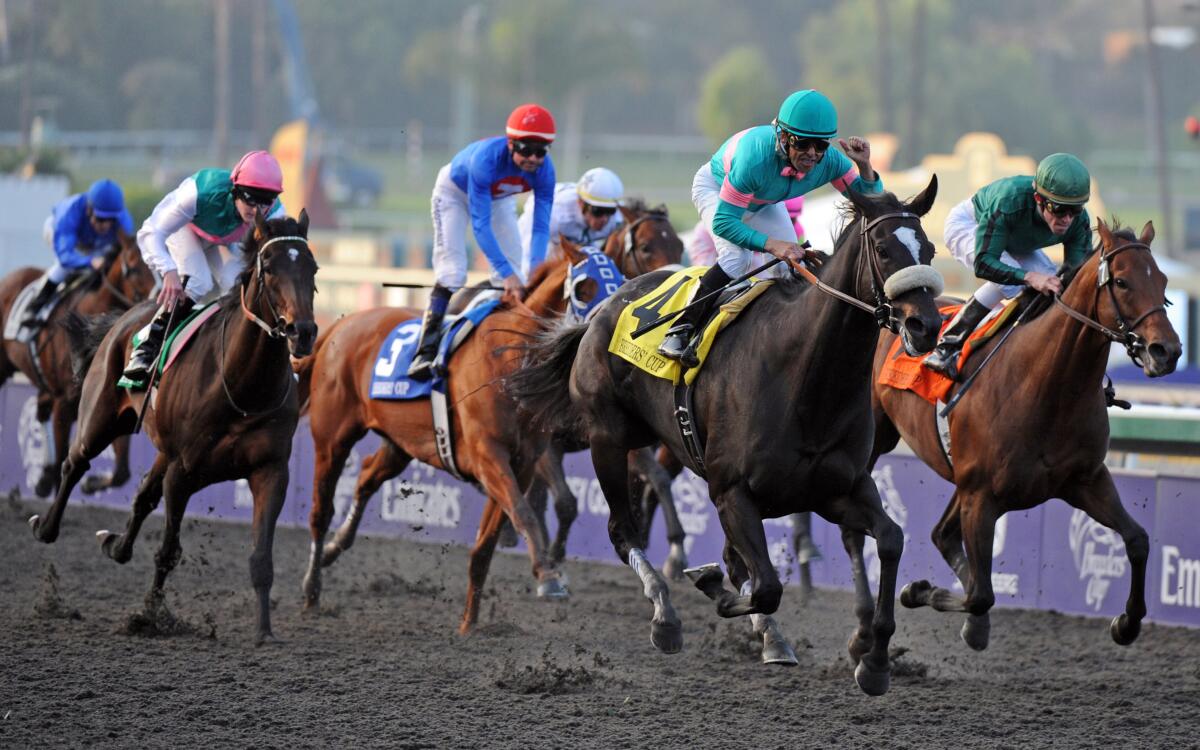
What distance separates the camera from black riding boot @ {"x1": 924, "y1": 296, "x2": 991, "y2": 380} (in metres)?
6.93

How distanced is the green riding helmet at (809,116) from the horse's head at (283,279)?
6.69 ft

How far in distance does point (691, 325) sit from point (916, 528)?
3.64 metres

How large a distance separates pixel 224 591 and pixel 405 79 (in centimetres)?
6395

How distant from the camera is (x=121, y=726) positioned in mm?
5699

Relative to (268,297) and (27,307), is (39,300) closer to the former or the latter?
(27,307)

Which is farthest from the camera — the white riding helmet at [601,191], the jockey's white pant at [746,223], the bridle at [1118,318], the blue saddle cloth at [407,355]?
the white riding helmet at [601,191]

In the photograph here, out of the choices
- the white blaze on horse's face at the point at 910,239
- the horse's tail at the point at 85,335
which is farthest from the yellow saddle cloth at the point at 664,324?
the horse's tail at the point at 85,335

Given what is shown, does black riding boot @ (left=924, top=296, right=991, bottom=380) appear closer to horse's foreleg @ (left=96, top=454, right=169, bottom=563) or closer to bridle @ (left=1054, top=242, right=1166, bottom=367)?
bridle @ (left=1054, top=242, right=1166, bottom=367)

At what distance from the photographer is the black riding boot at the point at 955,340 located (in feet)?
22.7

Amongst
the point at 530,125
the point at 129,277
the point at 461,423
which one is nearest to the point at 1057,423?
the point at 530,125

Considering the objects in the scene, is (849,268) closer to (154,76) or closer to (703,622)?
(703,622)

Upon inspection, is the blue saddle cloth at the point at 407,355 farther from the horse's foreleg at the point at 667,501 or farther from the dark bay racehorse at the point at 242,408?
the horse's foreleg at the point at 667,501

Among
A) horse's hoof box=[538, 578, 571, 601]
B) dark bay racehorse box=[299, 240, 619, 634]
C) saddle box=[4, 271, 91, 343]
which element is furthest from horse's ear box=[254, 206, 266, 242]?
saddle box=[4, 271, 91, 343]

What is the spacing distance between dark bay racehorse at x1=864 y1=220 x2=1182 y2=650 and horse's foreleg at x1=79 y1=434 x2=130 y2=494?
4743 mm
